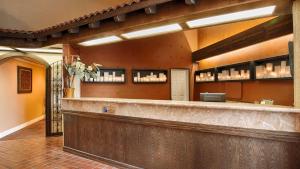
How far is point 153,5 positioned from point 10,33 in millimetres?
3701

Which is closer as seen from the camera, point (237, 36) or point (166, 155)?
point (166, 155)

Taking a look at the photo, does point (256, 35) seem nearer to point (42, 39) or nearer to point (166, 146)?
point (166, 146)

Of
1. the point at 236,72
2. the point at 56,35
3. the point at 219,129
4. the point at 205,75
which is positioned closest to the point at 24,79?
the point at 56,35

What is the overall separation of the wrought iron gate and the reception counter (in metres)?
1.98

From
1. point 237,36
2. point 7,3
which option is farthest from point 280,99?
point 7,3

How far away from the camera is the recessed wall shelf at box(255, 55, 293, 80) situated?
341 cm

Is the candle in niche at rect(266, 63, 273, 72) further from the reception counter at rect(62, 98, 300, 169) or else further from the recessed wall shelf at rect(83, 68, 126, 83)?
the recessed wall shelf at rect(83, 68, 126, 83)

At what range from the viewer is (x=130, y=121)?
339cm

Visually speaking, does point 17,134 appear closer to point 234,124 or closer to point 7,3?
point 7,3

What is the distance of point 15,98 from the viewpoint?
23.5 ft

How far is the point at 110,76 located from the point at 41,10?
253cm

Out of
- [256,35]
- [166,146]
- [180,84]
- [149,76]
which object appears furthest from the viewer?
[180,84]

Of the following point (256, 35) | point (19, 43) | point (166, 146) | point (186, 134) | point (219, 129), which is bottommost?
point (166, 146)

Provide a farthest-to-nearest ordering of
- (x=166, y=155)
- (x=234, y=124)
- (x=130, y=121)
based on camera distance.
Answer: (x=130, y=121) → (x=166, y=155) → (x=234, y=124)
